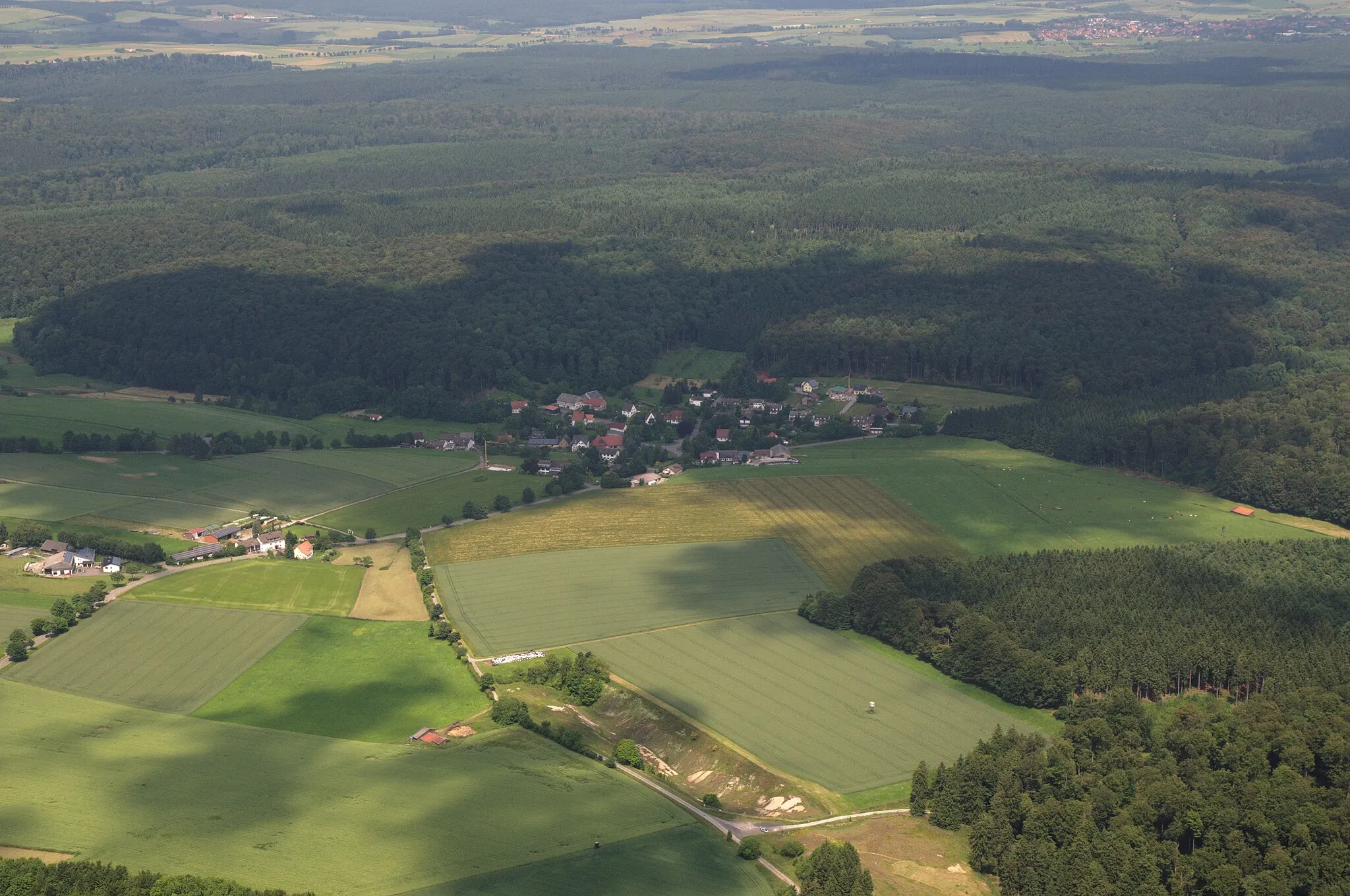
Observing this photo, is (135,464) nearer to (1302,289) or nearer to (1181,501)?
(1181,501)

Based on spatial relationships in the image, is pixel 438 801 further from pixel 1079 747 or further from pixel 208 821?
pixel 1079 747

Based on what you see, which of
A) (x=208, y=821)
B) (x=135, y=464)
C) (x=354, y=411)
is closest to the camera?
(x=208, y=821)

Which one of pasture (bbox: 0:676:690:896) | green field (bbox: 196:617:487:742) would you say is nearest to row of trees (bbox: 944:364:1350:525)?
green field (bbox: 196:617:487:742)

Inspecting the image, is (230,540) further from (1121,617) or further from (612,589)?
(1121,617)

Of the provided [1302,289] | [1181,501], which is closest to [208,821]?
[1181,501]

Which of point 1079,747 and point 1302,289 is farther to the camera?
point 1302,289

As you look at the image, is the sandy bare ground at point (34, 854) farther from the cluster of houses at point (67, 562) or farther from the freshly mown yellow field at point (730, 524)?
the freshly mown yellow field at point (730, 524)

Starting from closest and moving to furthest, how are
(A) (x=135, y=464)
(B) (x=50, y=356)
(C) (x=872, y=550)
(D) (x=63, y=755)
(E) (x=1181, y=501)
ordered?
(D) (x=63, y=755)
(C) (x=872, y=550)
(E) (x=1181, y=501)
(A) (x=135, y=464)
(B) (x=50, y=356)
